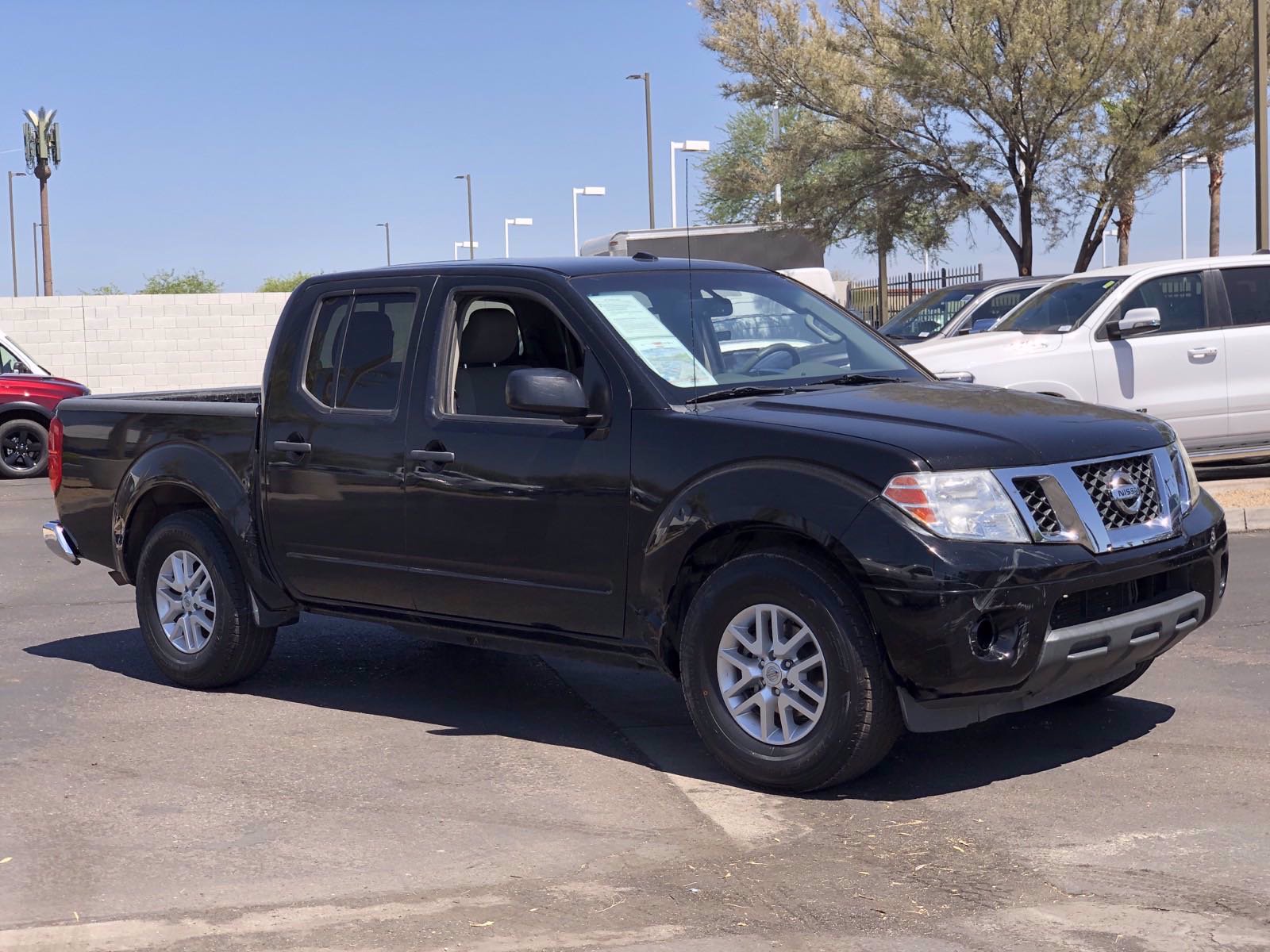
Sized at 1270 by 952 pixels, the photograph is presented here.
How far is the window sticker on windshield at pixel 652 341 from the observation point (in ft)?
19.2

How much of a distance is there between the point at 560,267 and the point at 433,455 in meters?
0.87

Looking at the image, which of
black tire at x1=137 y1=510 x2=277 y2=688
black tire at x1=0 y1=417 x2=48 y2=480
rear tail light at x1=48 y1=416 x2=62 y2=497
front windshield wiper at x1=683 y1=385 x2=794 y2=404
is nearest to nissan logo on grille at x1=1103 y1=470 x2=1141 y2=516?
front windshield wiper at x1=683 y1=385 x2=794 y2=404

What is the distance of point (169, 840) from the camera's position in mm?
5070

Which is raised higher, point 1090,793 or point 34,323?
point 34,323

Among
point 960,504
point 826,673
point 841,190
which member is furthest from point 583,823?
point 841,190

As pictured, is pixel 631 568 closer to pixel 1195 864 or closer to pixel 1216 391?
pixel 1195 864

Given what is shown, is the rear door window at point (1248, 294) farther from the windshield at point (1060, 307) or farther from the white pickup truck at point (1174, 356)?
the windshield at point (1060, 307)

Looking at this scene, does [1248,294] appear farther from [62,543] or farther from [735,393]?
[62,543]

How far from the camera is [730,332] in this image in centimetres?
621

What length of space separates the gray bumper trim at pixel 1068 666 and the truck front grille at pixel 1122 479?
296 mm

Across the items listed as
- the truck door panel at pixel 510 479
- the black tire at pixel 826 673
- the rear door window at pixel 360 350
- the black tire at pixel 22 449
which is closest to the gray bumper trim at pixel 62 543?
the rear door window at pixel 360 350

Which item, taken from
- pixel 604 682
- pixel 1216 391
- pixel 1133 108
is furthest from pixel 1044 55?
pixel 604 682

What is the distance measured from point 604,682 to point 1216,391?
729 centimetres

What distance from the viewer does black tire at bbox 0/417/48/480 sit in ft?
63.6
